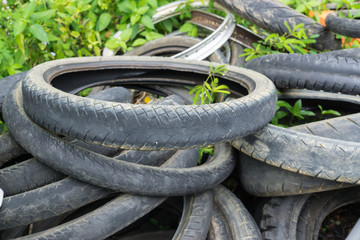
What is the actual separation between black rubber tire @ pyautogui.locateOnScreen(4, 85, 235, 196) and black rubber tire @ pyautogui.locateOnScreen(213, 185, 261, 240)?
180 millimetres

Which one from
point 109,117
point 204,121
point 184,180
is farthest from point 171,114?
point 184,180

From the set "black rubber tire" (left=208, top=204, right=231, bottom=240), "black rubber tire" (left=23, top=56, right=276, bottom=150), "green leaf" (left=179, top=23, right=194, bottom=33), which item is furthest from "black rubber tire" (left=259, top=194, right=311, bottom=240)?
"green leaf" (left=179, top=23, right=194, bottom=33)

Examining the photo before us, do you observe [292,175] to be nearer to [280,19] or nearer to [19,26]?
[280,19]

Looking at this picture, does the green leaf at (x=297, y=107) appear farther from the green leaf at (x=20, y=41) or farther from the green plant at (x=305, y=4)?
the green leaf at (x=20, y=41)

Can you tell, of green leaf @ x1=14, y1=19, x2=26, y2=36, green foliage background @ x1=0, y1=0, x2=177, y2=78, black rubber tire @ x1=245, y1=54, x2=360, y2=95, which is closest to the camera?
black rubber tire @ x1=245, y1=54, x2=360, y2=95

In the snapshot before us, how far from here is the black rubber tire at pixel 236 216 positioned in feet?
6.82

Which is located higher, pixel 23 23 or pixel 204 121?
pixel 23 23

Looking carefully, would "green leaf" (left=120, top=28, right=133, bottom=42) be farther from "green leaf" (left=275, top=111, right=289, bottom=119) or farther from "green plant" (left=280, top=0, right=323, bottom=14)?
"green leaf" (left=275, top=111, right=289, bottom=119)

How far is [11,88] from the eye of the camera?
2.42 meters

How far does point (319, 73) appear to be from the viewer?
241 centimetres

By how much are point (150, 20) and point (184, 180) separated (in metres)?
2.08

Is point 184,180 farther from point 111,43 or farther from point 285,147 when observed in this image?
point 111,43

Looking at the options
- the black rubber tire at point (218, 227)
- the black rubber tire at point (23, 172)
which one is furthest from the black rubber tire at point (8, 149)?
the black rubber tire at point (218, 227)

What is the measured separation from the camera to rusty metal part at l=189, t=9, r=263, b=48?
3.64 m
